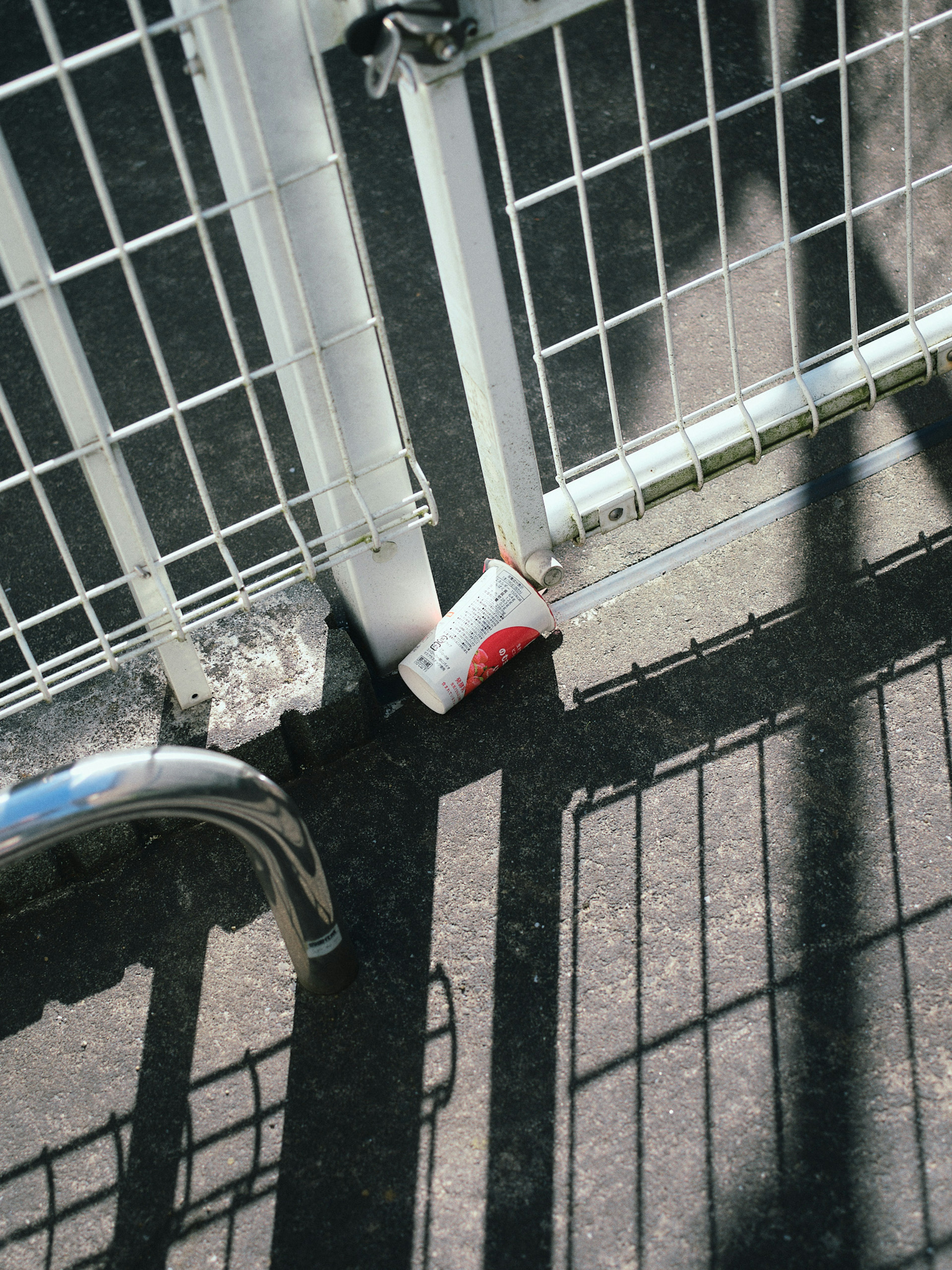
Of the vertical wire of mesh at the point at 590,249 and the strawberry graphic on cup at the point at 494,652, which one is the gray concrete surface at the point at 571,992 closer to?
the strawberry graphic on cup at the point at 494,652

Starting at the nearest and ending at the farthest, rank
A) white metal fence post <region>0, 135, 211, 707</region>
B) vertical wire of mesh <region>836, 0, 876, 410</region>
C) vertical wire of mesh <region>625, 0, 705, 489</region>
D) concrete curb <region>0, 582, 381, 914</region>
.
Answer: white metal fence post <region>0, 135, 211, 707</region> < vertical wire of mesh <region>625, 0, 705, 489</region> < vertical wire of mesh <region>836, 0, 876, 410</region> < concrete curb <region>0, 582, 381, 914</region>

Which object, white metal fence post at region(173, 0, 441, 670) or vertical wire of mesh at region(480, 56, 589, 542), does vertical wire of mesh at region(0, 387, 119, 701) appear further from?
vertical wire of mesh at region(480, 56, 589, 542)

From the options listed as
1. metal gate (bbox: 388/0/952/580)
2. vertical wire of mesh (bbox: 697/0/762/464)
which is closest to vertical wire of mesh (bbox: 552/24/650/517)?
metal gate (bbox: 388/0/952/580)

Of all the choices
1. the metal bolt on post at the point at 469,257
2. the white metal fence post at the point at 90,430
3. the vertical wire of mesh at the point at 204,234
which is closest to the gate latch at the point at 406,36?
the metal bolt on post at the point at 469,257

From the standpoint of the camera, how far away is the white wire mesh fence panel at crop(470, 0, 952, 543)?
2.44 m

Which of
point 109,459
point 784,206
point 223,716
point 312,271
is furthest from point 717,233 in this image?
point 109,459

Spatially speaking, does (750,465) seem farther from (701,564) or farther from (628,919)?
(628,919)

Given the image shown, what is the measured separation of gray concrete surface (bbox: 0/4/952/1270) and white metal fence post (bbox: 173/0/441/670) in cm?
45

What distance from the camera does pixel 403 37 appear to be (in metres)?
1.74

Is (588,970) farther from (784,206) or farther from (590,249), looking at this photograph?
(784,206)

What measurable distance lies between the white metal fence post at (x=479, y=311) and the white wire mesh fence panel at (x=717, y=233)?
6cm

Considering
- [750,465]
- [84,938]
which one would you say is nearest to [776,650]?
[750,465]

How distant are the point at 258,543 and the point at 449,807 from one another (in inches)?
34.1

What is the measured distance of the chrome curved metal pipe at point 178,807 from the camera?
4.95 ft
